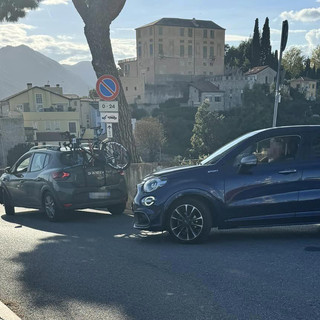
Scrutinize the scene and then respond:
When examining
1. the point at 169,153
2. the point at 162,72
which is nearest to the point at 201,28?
the point at 162,72

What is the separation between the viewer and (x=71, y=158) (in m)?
8.71

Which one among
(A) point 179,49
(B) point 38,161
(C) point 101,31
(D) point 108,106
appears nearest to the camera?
(B) point 38,161

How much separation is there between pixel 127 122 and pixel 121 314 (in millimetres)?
9302

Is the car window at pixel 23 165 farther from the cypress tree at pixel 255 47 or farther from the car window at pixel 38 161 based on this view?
the cypress tree at pixel 255 47

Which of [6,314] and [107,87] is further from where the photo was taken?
[107,87]

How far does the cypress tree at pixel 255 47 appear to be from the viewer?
92.9 meters

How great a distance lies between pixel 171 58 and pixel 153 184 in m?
102

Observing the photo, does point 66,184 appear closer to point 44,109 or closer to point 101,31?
point 101,31

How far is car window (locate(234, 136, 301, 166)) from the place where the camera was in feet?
19.1

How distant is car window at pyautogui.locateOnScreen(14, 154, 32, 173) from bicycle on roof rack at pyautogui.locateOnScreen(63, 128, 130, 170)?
1109mm

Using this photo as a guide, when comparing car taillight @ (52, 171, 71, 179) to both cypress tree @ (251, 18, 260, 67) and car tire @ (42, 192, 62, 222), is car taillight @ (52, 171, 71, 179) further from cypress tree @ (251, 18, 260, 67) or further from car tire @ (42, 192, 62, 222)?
cypress tree @ (251, 18, 260, 67)

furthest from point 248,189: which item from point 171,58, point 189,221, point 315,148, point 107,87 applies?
point 171,58

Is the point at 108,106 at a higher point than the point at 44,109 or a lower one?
higher

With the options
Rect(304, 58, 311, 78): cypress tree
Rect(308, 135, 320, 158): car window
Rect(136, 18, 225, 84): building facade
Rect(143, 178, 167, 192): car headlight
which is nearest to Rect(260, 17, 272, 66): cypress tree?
Rect(136, 18, 225, 84): building facade
